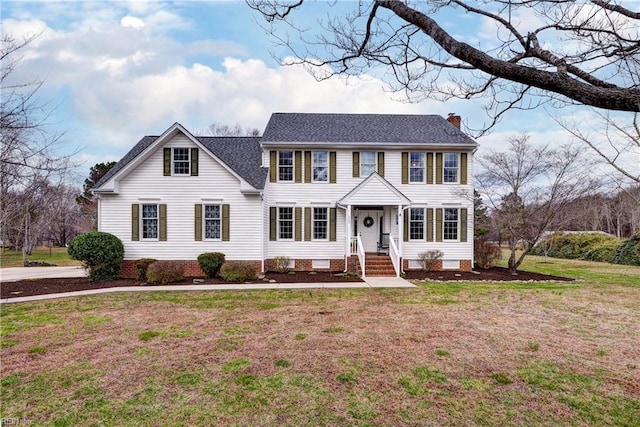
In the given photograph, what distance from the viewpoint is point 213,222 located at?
16.0 m

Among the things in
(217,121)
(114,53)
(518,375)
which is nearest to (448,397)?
(518,375)

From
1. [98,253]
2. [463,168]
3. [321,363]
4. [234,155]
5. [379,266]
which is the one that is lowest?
[321,363]

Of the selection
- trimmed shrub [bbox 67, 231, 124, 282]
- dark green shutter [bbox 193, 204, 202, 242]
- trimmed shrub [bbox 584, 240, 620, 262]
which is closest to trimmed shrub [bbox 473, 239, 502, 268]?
dark green shutter [bbox 193, 204, 202, 242]

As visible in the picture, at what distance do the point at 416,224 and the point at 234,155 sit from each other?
965 centimetres

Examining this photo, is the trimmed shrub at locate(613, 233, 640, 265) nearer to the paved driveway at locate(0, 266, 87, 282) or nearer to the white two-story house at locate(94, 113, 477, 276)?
the white two-story house at locate(94, 113, 477, 276)

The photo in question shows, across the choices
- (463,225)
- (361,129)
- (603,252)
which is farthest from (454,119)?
(603,252)

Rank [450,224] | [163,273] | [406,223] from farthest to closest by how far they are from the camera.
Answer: [450,224], [406,223], [163,273]

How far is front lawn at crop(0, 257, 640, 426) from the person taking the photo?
4.12 m

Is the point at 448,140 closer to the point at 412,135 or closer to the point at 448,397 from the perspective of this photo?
the point at 412,135

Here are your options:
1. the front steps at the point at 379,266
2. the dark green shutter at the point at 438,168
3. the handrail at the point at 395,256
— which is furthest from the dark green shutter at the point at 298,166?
the dark green shutter at the point at 438,168

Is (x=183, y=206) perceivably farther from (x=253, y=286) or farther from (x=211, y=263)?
(x=253, y=286)

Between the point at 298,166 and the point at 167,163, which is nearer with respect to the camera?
the point at 167,163

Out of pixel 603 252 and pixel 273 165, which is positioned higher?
pixel 273 165

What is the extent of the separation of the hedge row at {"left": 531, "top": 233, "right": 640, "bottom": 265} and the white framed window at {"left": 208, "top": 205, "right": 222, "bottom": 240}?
19921mm
